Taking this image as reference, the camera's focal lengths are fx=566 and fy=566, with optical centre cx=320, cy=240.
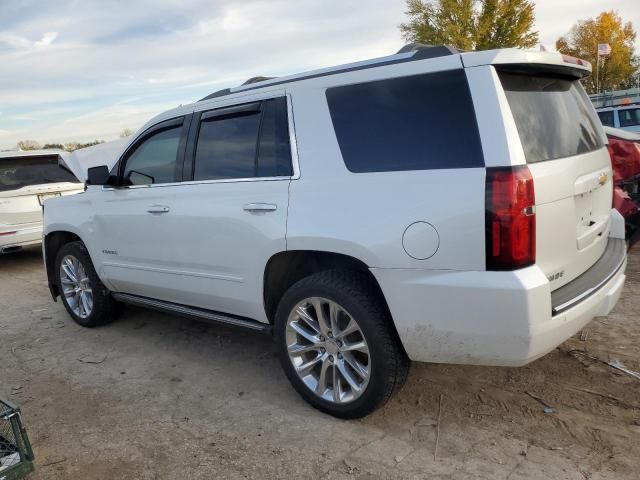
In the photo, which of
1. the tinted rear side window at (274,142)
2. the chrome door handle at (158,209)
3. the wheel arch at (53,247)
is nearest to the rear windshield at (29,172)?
the wheel arch at (53,247)

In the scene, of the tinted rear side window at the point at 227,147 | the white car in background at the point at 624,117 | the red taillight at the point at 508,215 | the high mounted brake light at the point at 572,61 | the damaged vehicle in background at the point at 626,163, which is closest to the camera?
the red taillight at the point at 508,215

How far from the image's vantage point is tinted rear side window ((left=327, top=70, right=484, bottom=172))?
266cm

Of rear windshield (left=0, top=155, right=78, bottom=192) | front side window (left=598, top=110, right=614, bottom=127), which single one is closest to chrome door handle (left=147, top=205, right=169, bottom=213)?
rear windshield (left=0, top=155, right=78, bottom=192)

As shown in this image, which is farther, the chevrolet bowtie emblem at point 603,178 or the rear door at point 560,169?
the chevrolet bowtie emblem at point 603,178

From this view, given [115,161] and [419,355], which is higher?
[115,161]

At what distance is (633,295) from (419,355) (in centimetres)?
299

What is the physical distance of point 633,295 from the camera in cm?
488

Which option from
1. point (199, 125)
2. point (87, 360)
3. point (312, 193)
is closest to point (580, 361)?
point (312, 193)

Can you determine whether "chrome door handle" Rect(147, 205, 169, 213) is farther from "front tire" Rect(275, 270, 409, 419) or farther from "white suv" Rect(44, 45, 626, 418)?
"front tire" Rect(275, 270, 409, 419)

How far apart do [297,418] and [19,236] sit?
20.8 feet

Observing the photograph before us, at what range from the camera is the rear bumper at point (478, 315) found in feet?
8.25

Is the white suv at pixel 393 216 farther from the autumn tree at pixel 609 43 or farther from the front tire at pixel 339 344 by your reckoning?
the autumn tree at pixel 609 43

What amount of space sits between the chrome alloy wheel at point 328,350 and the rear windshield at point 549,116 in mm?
1277

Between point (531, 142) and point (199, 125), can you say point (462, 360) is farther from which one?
point (199, 125)
